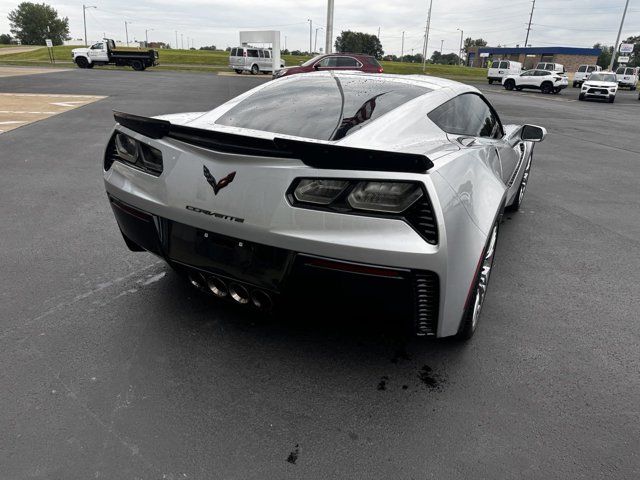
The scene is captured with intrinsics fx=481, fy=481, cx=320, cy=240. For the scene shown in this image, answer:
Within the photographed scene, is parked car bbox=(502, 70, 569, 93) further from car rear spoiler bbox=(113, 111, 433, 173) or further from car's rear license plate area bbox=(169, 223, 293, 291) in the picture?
car's rear license plate area bbox=(169, 223, 293, 291)

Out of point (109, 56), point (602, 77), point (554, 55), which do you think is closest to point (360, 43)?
point (554, 55)

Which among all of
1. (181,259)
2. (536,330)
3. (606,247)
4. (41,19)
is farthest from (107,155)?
(41,19)

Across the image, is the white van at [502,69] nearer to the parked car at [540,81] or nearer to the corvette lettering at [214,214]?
the parked car at [540,81]

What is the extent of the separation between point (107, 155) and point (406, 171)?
184 cm

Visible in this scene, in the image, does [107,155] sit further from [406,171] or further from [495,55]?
[495,55]

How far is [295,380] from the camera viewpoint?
2.32m

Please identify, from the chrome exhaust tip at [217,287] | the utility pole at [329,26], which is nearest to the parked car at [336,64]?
the utility pole at [329,26]

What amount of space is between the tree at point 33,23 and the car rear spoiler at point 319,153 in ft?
413

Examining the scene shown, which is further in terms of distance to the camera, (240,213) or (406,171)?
(240,213)

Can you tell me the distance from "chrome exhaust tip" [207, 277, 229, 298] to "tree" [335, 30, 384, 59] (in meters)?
107

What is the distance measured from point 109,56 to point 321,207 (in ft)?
141

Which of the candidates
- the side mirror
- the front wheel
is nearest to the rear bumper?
the side mirror

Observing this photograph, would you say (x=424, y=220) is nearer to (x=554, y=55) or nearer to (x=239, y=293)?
(x=239, y=293)

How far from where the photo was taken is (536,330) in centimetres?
288
